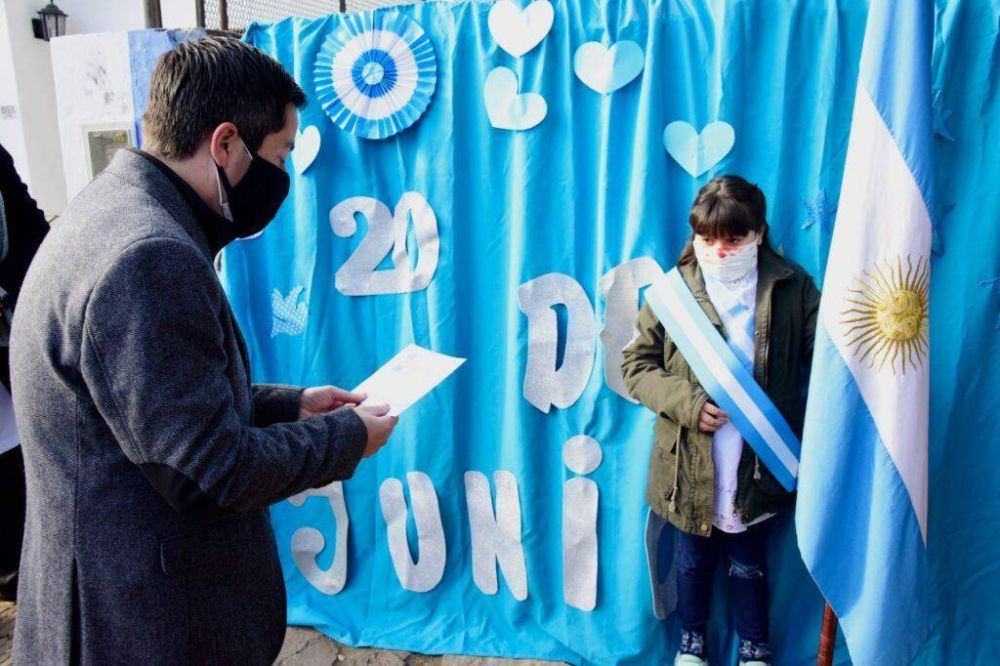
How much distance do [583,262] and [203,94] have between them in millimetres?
1480

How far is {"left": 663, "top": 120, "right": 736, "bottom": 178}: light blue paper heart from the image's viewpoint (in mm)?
2113

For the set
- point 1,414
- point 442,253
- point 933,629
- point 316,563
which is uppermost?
point 442,253

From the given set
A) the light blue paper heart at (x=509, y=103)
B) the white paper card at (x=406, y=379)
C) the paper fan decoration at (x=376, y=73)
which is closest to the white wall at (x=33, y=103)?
the paper fan decoration at (x=376, y=73)

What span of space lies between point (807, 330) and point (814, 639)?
1052 millimetres

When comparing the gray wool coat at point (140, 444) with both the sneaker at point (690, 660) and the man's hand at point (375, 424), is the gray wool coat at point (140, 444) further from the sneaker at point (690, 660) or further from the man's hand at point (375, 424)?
the sneaker at point (690, 660)

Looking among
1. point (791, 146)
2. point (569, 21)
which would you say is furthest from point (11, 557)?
point (791, 146)

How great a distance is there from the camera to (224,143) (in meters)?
1.11

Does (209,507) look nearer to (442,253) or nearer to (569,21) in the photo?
(442,253)

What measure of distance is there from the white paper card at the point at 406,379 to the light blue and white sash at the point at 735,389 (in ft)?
2.48

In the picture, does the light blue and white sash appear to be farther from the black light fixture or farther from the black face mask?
the black light fixture

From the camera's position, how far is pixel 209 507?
3.44ft

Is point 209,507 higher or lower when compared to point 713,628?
higher

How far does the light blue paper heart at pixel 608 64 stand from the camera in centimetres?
218

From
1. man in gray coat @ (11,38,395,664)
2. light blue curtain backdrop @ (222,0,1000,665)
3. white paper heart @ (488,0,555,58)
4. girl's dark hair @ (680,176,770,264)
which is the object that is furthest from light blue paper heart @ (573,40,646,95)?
man in gray coat @ (11,38,395,664)
